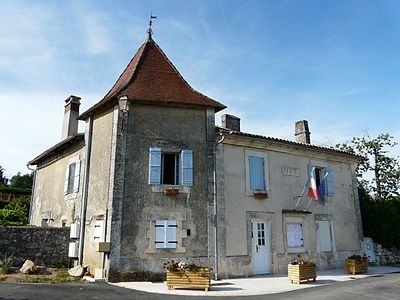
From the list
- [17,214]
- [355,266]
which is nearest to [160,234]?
[355,266]

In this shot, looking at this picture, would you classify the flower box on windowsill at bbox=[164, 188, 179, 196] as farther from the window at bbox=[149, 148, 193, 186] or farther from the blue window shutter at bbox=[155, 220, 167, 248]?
the blue window shutter at bbox=[155, 220, 167, 248]

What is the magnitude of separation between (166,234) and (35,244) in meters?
4.46

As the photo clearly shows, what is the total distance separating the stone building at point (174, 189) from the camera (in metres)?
10.4

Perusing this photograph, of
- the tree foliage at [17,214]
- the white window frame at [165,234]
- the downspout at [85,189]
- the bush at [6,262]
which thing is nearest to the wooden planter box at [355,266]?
the white window frame at [165,234]

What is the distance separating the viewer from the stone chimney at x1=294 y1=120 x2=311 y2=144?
16.4 meters

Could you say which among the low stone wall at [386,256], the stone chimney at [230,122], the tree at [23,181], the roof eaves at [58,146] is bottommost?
the low stone wall at [386,256]

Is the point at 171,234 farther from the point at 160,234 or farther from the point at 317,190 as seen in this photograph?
the point at 317,190

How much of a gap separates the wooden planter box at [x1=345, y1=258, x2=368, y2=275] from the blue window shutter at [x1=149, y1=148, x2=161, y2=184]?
23.6 feet

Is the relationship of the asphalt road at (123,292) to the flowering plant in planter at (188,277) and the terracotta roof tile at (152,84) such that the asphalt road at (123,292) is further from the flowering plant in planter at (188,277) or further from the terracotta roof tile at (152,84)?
the terracotta roof tile at (152,84)

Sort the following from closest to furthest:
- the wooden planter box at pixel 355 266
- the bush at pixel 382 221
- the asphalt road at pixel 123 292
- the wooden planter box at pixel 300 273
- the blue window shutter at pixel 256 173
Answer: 1. the asphalt road at pixel 123 292
2. the wooden planter box at pixel 300 273
3. the wooden planter box at pixel 355 266
4. the blue window shutter at pixel 256 173
5. the bush at pixel 382 221

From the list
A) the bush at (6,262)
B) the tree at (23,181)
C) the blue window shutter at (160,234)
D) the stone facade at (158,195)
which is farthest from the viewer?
the tree at (23,181)

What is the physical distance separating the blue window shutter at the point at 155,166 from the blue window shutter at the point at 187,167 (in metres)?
0.77

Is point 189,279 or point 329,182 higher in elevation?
point 329,182

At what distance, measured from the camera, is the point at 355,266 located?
11.9 meters
